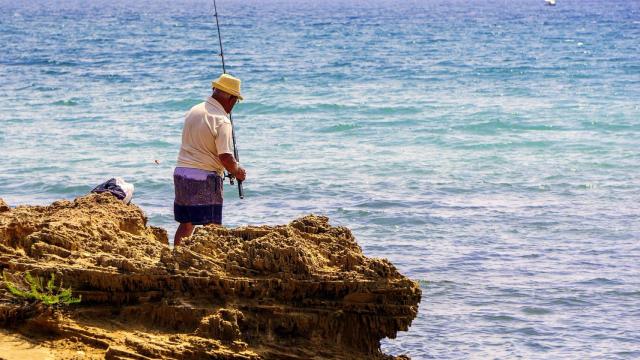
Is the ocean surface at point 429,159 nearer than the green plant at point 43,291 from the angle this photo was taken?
No

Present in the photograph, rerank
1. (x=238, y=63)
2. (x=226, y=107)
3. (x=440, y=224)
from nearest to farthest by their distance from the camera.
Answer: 1. (x=226, y=107)
2. (x=440, y=224)
3. (x=238, y=63)

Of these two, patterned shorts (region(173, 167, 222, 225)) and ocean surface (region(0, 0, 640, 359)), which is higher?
patterned shorts (region(173, 167, 222, 225))

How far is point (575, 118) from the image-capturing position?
1986 cm

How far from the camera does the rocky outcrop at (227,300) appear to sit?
4930mm

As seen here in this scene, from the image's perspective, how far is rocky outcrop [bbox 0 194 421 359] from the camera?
4930mm

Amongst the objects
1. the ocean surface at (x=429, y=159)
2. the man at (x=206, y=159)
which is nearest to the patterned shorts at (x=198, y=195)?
the man at (x=206, y=159)

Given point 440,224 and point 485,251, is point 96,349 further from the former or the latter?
point 440,224

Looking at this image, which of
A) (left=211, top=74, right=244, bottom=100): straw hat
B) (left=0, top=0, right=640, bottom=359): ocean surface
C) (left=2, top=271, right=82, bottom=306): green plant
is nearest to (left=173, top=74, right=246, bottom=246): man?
(left=211, top=74, right=244, bottom=100): straw hat

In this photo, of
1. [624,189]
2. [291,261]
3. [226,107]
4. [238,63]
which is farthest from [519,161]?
[238,63]

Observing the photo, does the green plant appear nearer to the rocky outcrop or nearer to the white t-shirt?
the rocky outcrop

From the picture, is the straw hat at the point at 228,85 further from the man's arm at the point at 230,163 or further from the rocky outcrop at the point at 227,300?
the rocky outcrop at the point at 227,300

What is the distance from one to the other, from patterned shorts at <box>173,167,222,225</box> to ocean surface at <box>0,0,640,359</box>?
4.53 feet

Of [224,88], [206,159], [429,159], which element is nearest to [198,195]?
[206,159]

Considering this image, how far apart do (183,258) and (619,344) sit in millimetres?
3501
